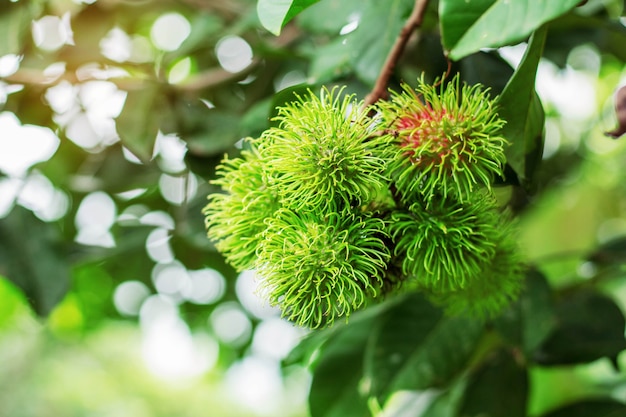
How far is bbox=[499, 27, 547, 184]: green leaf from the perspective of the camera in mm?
625

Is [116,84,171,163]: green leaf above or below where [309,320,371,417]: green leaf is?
above

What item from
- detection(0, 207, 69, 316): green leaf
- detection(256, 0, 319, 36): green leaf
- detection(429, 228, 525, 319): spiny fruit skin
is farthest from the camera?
detection(0, 207, 69, 316): green leaf

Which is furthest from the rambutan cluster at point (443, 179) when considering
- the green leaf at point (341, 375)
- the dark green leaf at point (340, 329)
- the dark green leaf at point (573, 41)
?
the dark green leaf at point (573, 41)

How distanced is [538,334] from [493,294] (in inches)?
9.6

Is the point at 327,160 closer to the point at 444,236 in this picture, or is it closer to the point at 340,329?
the point at 444,236

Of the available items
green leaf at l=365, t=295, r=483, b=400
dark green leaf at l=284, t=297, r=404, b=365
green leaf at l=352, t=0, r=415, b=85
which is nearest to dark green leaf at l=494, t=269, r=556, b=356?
green leaf at l=365, t=295, r=483, b=400

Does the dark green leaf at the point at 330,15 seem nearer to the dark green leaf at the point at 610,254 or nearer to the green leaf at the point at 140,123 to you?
the green leaf at the point at 140,123

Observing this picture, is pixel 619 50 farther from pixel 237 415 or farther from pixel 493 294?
Answer: pixel 237 415

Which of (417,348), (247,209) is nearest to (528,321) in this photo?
(417,348)

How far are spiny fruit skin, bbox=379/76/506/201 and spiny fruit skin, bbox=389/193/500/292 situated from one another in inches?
0.7

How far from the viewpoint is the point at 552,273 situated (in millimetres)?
2047

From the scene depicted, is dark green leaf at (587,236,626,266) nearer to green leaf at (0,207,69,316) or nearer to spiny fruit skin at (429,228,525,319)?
spiny fruit skin at (429,228,525,319)

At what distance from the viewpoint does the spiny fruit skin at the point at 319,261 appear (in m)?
0.57

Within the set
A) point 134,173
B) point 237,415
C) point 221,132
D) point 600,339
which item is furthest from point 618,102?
point 237,415
